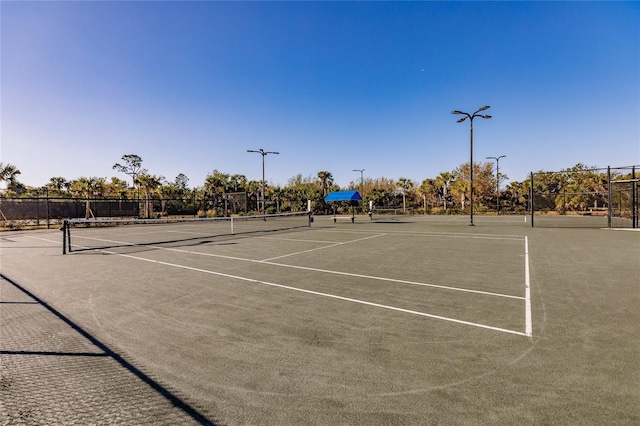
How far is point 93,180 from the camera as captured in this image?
46.6 m

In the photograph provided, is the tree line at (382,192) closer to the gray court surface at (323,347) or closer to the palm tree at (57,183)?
the palm tree at (57,183)

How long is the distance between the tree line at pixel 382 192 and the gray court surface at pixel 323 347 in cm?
3562

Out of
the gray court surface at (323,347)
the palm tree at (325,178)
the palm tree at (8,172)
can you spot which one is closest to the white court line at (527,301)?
the gray court surface at (323,347)

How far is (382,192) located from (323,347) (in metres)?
60.2

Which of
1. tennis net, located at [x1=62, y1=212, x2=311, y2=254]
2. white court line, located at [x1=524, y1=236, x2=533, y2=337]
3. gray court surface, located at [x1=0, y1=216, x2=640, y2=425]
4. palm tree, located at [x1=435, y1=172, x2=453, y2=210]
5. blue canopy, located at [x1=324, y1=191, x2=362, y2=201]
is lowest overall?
white court line, located at [x1=524, y1=236, x2=533, y2=337]

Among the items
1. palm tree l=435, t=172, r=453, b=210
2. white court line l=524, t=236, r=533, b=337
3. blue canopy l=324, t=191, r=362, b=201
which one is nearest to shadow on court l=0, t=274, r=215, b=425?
white court line l=524, t=236, r=533, b=337

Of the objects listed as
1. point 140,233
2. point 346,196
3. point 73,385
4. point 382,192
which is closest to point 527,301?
point 73,385

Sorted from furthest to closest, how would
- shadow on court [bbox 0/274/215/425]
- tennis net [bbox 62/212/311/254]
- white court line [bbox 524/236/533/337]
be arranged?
tennis net [bbox 62/212/311/254], white court line [bbox 524/236/533/337], shadow on court [bbox 0/274/215/425]

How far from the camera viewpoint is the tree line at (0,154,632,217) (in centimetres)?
4581

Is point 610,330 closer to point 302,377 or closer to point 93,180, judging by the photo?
point 302,377

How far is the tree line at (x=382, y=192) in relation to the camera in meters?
45.8

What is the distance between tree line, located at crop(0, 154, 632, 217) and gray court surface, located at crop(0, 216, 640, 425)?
1402 inches

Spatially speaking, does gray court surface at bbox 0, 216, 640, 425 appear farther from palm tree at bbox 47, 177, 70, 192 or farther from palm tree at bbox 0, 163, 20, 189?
palm tree at bbox 47, 177, 70, 192

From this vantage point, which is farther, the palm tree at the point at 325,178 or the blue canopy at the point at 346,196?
the palm tree at the point at 325,178
